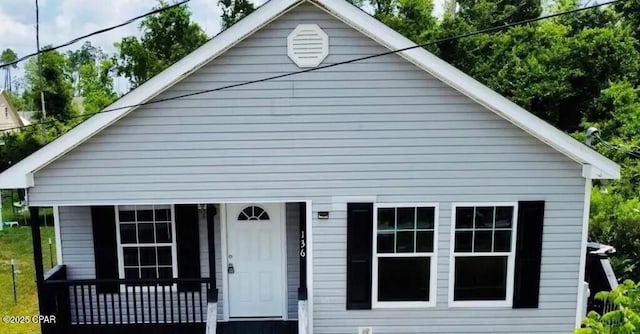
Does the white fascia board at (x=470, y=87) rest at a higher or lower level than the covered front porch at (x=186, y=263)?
higher

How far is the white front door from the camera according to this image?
7918 mm

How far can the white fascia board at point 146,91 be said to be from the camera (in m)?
6.37

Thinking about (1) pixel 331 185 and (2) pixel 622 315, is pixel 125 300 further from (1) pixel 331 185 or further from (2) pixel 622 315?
(2) pixel 622 315

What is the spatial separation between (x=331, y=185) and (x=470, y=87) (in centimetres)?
228

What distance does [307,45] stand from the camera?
661 centimetres

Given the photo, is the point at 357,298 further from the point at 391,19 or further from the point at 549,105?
the point at 391,19

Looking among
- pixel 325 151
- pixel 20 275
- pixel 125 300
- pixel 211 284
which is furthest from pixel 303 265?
pixel 20 275

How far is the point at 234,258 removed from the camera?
7934 millimetres

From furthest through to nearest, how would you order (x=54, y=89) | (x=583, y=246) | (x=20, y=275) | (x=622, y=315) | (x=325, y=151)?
(x=54, y=89) < (x=20, y=275) < (x=583, y=246) < (x=325, y=151) < (x=622, y=315)

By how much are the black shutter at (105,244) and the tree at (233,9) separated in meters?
17.8

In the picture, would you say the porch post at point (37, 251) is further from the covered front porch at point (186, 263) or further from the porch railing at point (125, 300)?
the covered front porch at point (186, 263)

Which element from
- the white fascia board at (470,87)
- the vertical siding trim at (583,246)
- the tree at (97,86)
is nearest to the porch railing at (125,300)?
the white fascia board at (470,87)

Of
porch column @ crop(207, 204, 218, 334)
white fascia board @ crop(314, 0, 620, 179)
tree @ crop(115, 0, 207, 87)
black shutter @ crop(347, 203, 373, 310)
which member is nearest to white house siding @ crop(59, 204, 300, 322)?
porch column @ crop(207, 204, 218, 334)

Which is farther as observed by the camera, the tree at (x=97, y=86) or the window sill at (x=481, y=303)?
the tree at (x=97, y=86)
